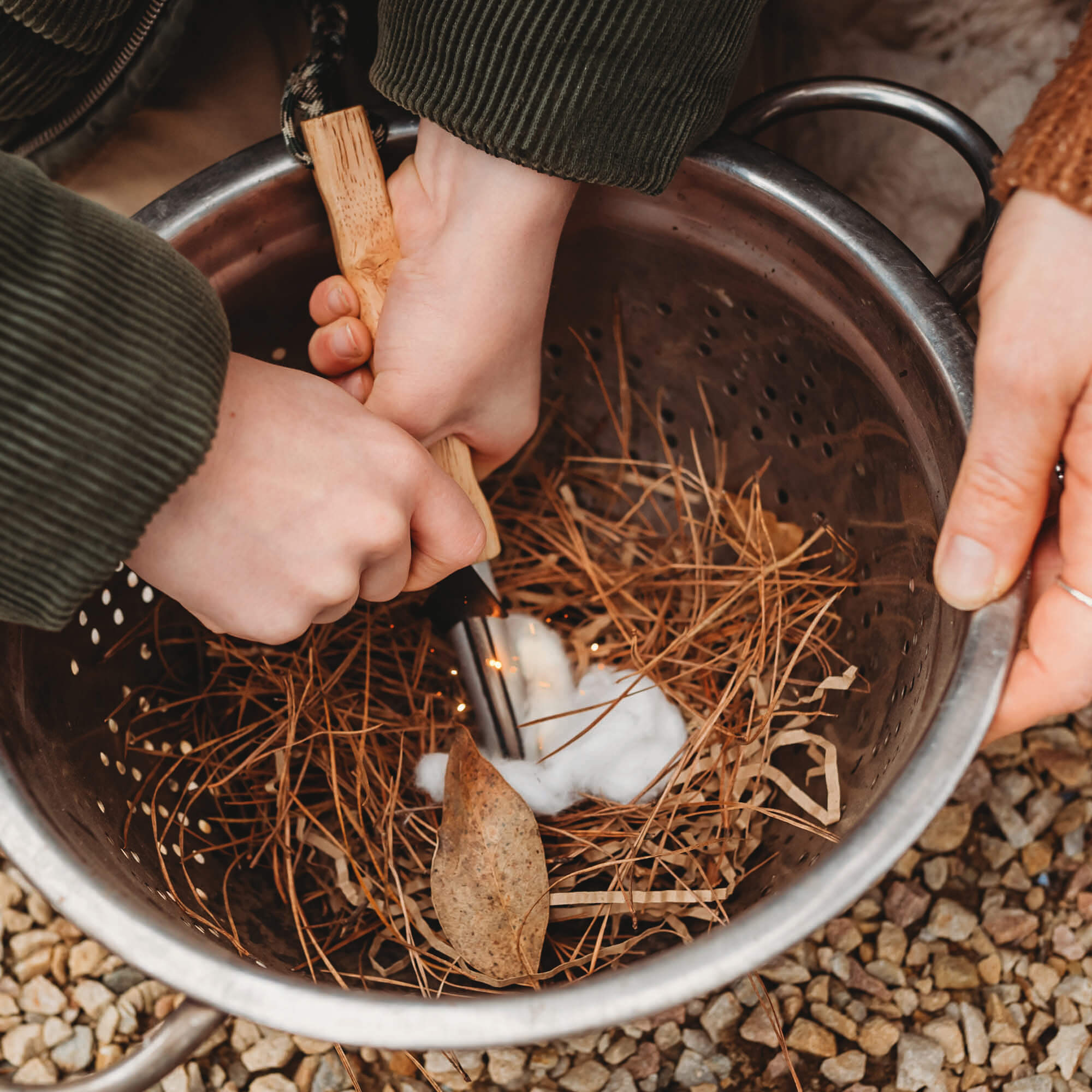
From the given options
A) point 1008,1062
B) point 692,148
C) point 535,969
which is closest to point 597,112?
point 692,148

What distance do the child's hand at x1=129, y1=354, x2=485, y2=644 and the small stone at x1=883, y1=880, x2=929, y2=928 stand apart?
0.53 meters

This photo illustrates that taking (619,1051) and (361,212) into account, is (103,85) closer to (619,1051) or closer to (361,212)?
(361,212)

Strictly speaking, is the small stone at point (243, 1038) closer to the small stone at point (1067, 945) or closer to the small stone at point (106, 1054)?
the small stone at point (106, 1054)

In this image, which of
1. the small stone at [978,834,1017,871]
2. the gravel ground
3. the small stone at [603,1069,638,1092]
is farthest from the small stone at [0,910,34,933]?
the small stone at [978,834,1017,871]

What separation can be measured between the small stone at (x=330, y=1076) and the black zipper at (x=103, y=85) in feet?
2.36

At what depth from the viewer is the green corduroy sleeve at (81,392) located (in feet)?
1.23

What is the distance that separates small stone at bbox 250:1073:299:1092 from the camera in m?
0.73

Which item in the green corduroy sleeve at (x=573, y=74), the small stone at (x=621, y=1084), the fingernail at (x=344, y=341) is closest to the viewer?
the green corduroy sleeve at (x=573, y=74)

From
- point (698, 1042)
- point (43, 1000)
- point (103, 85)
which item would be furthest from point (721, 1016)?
point (103, 85)

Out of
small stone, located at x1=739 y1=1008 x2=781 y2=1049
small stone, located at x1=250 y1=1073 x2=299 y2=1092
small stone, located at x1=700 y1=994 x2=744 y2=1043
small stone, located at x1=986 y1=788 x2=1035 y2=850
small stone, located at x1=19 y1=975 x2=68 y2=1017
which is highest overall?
small stone, located at x1=986 y1=788 x2=1035 y2=850

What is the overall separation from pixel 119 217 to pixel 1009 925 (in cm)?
81

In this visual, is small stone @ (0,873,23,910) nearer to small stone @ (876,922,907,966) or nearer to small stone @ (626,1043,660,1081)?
small stone @ (626,1043,660,1081)

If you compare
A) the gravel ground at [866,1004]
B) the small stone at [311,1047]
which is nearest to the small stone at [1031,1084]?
the gravel ground at [866,1004]

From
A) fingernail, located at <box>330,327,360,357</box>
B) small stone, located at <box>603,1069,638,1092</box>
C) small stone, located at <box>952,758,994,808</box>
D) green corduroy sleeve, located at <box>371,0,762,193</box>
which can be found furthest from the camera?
small stone, located at <box>952,758,994,808</box>
